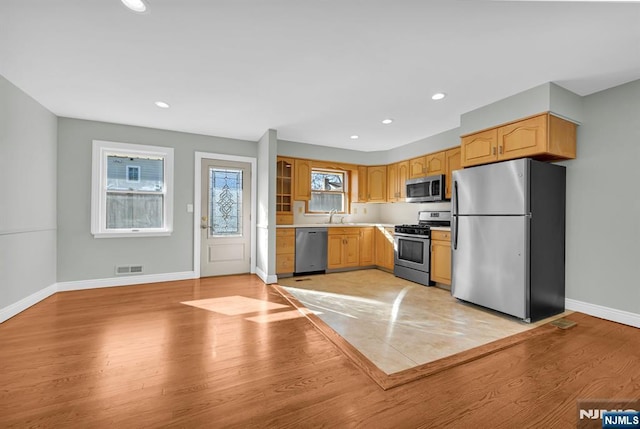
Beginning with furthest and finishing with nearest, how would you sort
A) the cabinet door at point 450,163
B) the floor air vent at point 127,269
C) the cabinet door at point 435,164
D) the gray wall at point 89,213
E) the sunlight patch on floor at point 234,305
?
the cabinet door at point 435,164, the cabinet door at point 450,163, the floor air vent at point 127,269, the gray wall at point 89,213, the sunlight patch on floor at point 234,305

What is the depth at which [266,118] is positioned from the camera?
152 inches

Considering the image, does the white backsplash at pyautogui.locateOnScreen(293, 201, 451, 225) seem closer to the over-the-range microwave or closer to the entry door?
the over-the-range microwave

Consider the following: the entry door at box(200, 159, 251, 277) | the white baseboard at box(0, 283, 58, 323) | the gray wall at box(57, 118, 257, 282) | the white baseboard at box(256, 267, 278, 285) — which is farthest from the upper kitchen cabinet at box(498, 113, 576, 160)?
the white baseboard at box(0, 283, 58, 323)

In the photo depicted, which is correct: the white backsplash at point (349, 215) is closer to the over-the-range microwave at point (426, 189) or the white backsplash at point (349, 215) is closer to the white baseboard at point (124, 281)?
the over-the-range microwave at point (426, 189)

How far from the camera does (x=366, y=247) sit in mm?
5492

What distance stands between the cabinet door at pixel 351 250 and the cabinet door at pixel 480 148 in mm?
2425

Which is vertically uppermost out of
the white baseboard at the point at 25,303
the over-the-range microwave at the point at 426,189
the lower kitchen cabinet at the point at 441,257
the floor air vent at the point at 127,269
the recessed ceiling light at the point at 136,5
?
the recessed ceiling light at the point at 136,5

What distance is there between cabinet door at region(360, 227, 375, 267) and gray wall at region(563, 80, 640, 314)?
119 inches

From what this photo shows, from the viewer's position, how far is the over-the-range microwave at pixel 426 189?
4504 millimetres

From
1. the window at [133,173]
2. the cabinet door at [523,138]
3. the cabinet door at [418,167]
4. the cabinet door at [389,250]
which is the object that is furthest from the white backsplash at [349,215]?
the cabinet door at [523,138]

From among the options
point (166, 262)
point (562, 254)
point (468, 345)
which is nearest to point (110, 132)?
point (166, 262)

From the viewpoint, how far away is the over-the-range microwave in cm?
450

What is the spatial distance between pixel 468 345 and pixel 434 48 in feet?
8.27

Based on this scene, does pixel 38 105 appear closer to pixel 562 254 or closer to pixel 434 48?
pixel 434 48
